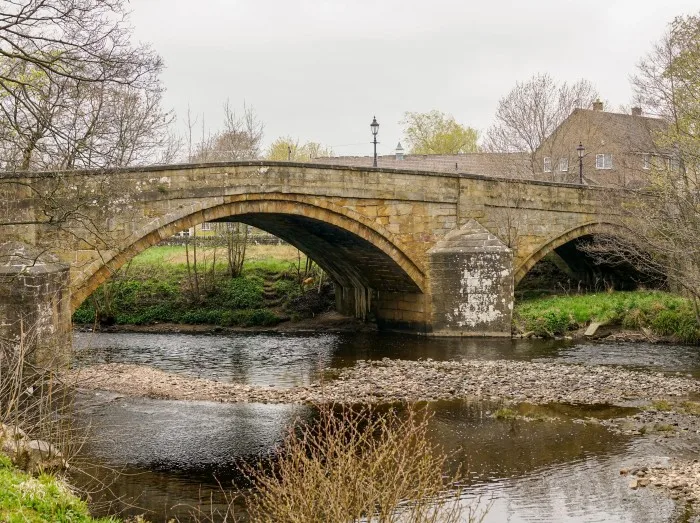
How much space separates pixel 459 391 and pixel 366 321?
10926 mm

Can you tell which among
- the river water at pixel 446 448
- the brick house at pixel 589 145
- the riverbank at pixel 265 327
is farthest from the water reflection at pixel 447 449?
the brick house at pixel 589 145

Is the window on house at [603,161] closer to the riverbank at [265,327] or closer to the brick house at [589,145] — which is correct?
the brick house at [589,145]

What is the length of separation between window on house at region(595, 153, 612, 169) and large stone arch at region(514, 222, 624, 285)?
16.9 meters

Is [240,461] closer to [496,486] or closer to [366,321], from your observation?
[496,486]

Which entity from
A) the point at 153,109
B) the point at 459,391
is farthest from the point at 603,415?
the point at 153,109

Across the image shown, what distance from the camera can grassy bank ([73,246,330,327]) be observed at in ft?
86.4

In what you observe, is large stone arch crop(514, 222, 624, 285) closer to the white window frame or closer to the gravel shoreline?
the gravel shoreline

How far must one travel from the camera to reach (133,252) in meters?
17.6

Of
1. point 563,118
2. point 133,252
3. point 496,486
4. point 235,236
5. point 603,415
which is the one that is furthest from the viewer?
point 563,118

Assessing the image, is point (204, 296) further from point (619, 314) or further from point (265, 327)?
point (619, 314)

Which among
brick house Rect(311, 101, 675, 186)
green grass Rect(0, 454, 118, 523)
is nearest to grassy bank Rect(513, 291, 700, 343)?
brick house Rect(311, 101, 675, 186)

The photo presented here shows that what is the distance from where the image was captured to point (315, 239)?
2403cm

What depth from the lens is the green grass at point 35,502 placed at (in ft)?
19.3

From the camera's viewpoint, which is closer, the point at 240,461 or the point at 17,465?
the point at 17,465
